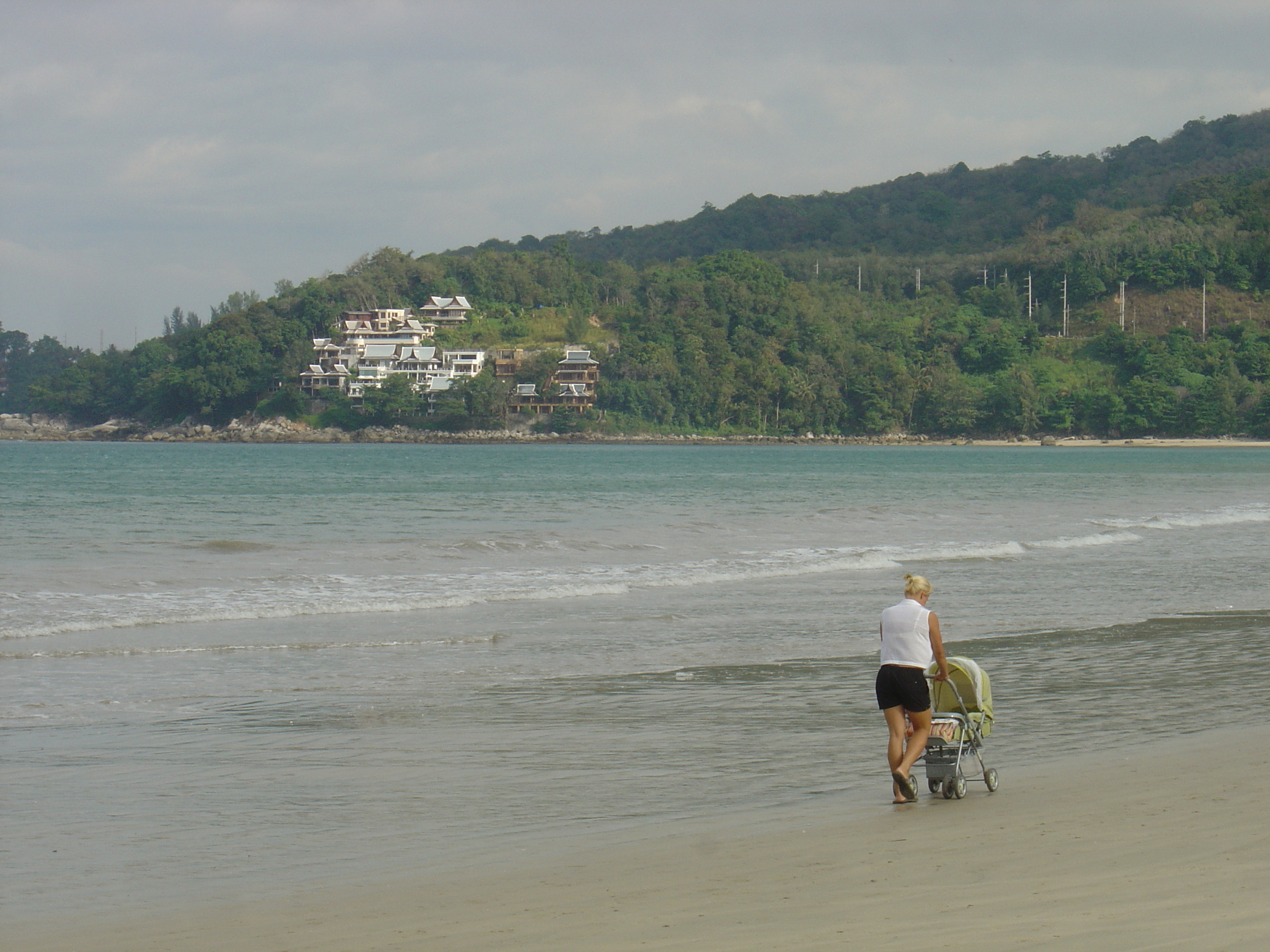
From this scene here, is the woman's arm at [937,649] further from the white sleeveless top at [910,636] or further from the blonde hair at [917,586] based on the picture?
the blonde hair at [917,586]

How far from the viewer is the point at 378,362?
146125 mm

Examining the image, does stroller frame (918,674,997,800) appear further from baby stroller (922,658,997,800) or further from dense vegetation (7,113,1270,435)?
dense vegetation (7,113,1270,435)

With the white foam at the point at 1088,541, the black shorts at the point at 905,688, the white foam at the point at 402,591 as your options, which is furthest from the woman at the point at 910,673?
the white foam at the point at 1088,541

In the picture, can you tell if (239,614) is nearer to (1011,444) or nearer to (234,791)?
(234,791)

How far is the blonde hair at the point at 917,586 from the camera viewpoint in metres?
6.55

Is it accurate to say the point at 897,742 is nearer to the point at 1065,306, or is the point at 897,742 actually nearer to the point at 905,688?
the point at 905,688

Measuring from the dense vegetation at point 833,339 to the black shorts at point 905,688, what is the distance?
440 feet

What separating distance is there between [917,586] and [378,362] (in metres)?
144

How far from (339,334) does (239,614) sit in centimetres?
14686

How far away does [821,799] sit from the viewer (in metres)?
6.61

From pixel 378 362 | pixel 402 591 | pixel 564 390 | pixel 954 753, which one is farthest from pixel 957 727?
pixel 378 362

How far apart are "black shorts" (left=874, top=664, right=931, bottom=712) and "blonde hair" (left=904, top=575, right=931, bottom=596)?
1.35 ft

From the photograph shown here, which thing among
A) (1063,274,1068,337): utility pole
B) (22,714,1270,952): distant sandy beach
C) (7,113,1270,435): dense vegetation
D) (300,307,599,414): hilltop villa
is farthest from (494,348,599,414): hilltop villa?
(22,714,1270,952): distant sandy beach

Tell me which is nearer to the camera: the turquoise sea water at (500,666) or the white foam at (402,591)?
the turquoise sea water at (500,666)
